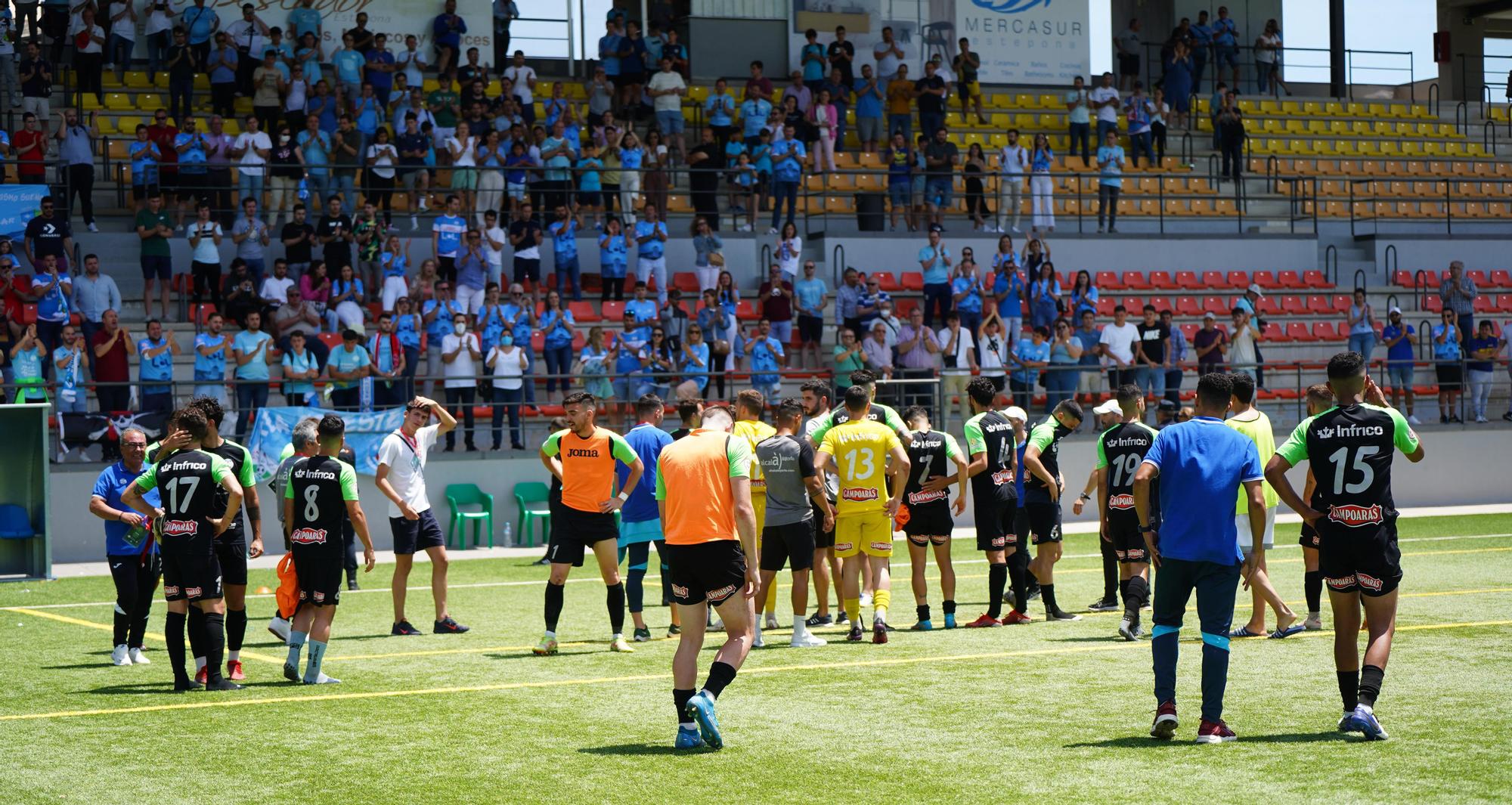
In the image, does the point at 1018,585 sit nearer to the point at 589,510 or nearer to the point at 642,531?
the point at 642,531

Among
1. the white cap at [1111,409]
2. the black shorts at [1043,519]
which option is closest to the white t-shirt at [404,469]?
the black shorts at [1043,519]

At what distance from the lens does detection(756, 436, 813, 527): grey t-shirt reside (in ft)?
40.0

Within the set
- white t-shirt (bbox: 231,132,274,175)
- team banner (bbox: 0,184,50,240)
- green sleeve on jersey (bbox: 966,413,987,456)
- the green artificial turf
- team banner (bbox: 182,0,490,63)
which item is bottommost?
the green artificial turf

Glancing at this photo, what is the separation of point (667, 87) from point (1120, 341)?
28.7 feet

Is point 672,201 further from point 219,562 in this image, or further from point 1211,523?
point 1211,523

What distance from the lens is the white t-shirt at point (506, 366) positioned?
2212 cm

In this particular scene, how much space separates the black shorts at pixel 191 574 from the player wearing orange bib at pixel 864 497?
438cm

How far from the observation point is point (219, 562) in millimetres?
10672

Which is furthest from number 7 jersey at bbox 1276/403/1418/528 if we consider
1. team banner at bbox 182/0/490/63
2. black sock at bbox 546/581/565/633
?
team banner at bbox 182/0/490/63

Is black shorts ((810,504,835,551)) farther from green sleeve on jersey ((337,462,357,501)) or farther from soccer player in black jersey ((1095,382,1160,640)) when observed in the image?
green sleeve on jersey ((337,462,357,501))

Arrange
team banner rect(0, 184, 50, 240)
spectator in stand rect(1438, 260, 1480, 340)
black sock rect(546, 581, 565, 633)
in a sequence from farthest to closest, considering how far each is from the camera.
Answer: spectator in stand rect(1438, 260, 1480, 340), team banner rect(0, 184, 50, 240), black sock rect(546, 581, 565, 633)

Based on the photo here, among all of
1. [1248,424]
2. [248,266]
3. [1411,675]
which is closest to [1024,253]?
[248,266]

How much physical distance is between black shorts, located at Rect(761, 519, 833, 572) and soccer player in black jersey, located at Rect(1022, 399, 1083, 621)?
7.27ft

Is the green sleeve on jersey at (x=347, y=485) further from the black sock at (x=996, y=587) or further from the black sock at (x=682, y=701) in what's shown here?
the black sock at (x=996, y=587)
